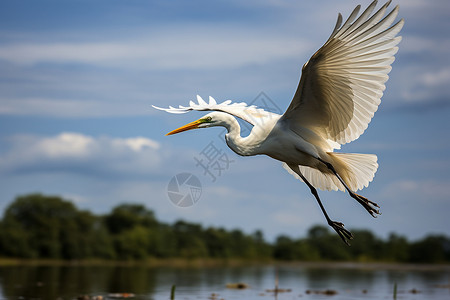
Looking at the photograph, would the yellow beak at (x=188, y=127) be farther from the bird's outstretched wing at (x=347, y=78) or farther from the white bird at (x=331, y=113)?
the bird's outstretched wing at (x=347, y=78)

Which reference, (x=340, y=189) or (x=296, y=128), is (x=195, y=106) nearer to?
(x=296, y=128)

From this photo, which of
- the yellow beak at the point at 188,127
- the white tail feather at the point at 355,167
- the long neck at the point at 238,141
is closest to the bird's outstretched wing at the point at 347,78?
the white tail feather at the point at 355,167

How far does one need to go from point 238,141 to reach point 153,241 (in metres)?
40.5

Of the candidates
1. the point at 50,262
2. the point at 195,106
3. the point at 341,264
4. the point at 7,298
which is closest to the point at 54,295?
the point at 7,298

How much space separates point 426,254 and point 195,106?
137ft

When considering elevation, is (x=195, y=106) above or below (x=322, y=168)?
above

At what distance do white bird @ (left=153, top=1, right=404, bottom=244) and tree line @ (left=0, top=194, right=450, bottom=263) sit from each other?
35219mm

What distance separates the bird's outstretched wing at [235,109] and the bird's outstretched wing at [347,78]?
71cm

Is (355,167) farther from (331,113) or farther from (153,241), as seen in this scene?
(153,241)

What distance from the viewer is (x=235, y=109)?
987cm

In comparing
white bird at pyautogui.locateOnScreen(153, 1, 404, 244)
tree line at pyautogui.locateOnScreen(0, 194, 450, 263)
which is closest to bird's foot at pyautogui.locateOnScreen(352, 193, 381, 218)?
white bird at pyautogui.locateOnScreen(153, 1, 404, 244)

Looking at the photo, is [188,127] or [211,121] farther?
[188,127]

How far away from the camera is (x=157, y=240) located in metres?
48.2

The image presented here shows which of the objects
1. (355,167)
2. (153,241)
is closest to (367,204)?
(355,167)
